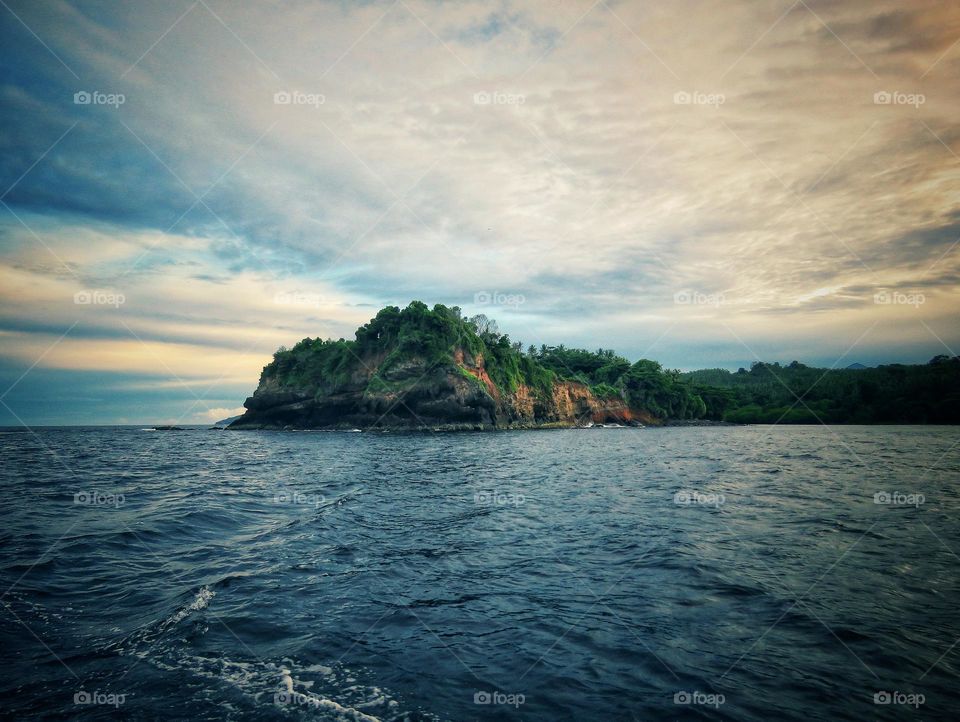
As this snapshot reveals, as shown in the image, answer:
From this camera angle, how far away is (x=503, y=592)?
26.1ft

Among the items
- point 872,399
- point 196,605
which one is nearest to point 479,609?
point 196,605

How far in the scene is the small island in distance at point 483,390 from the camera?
274ft

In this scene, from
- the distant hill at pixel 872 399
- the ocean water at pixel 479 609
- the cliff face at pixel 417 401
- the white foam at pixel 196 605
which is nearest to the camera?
the ocean water at pixel 479 609

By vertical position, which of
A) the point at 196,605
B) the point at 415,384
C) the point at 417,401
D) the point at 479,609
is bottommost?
the point at 479,609

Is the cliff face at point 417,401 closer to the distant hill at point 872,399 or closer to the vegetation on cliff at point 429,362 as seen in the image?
the vegetation on cliff at point 429,362

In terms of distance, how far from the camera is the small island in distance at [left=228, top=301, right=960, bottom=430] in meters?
83.5

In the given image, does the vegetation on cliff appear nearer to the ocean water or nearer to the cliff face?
the cliff face

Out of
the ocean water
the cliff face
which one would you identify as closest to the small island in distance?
the cliff face

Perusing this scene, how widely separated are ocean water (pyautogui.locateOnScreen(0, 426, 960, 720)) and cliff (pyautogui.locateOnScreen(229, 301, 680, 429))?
6716 cm

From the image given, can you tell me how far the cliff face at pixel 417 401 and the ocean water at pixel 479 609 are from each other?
218ft

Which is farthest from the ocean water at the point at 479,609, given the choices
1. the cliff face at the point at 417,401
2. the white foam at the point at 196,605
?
the cliff face at the point at 417,401

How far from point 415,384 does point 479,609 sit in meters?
75.8

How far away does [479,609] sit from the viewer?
7.24m

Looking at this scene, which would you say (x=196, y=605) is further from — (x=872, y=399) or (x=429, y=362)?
(x=872, y=399)
